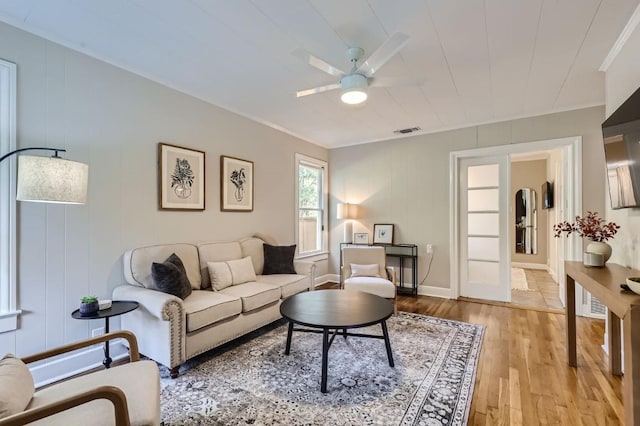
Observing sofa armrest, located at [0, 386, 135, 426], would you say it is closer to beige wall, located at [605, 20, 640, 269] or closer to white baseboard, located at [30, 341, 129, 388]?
white baseboard, located at [30, 341, 129, 388]

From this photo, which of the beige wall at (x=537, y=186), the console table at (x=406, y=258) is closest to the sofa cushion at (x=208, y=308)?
the console table at (x=406, y=258)

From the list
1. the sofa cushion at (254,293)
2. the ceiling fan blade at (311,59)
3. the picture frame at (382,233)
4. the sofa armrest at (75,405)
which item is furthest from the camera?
the picture frame at (382,233)

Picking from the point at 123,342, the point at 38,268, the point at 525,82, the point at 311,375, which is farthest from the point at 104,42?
the point at 525,82

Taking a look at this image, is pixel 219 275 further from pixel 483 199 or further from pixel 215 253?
pixel 483 199

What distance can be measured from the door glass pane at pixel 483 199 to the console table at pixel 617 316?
184cm

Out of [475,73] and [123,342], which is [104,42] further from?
[475,73]

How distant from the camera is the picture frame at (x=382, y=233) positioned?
4995 mm

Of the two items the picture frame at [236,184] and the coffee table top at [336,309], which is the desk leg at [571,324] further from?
the picture frame at [236,184]

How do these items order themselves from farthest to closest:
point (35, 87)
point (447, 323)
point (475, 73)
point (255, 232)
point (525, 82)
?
point (255, 232), point (447, 323), point (525, 82), point (475, 73), point (35, 87)

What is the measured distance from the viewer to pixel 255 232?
4.14 m

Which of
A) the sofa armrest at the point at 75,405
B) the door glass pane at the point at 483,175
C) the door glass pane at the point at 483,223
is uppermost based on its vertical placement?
the door glass pane at the point at 483,175

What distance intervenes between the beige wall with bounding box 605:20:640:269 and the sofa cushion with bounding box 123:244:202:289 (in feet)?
12.2

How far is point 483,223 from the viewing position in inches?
174

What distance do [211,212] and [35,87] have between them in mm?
1815
